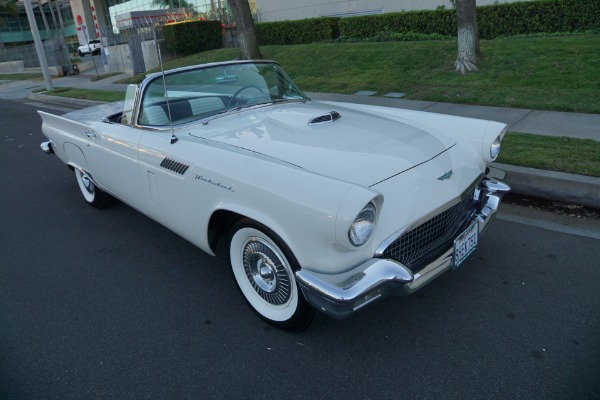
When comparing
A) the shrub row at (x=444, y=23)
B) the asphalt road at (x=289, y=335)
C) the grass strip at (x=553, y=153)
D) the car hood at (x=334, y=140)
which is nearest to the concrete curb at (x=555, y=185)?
the grass strip at (x=553, y=153)

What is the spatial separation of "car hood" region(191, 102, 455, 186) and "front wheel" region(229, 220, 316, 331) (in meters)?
0.49

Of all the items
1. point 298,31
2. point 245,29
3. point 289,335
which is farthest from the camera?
point 298,31

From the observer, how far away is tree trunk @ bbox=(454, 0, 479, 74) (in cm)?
863

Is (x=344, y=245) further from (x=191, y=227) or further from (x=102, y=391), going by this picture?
(x=102, y=391)

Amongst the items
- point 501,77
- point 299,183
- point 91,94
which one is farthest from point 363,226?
point 91,94

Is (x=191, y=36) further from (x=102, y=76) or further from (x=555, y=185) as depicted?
(x=555, y=185)

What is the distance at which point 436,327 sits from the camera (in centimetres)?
278

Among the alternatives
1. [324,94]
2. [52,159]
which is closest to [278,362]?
[52,159]

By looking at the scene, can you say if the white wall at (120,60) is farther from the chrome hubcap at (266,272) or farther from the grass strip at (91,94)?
the chrome hubcap at (266,272)

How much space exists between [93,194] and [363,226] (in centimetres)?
372

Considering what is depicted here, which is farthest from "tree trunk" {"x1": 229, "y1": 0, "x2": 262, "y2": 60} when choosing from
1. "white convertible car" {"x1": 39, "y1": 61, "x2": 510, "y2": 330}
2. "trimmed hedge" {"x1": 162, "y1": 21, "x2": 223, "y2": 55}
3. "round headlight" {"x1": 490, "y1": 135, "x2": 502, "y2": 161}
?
"round headlight" {"x1": 490, "y1": 135, "x2": 502, "y2": 161}

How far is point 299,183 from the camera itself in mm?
2383

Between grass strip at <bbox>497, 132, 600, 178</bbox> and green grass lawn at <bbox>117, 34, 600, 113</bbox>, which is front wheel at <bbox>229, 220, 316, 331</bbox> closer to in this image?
grass strip at <bbox>497, 132, 600, 178</bbox>

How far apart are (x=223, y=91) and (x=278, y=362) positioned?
7.47 ft
